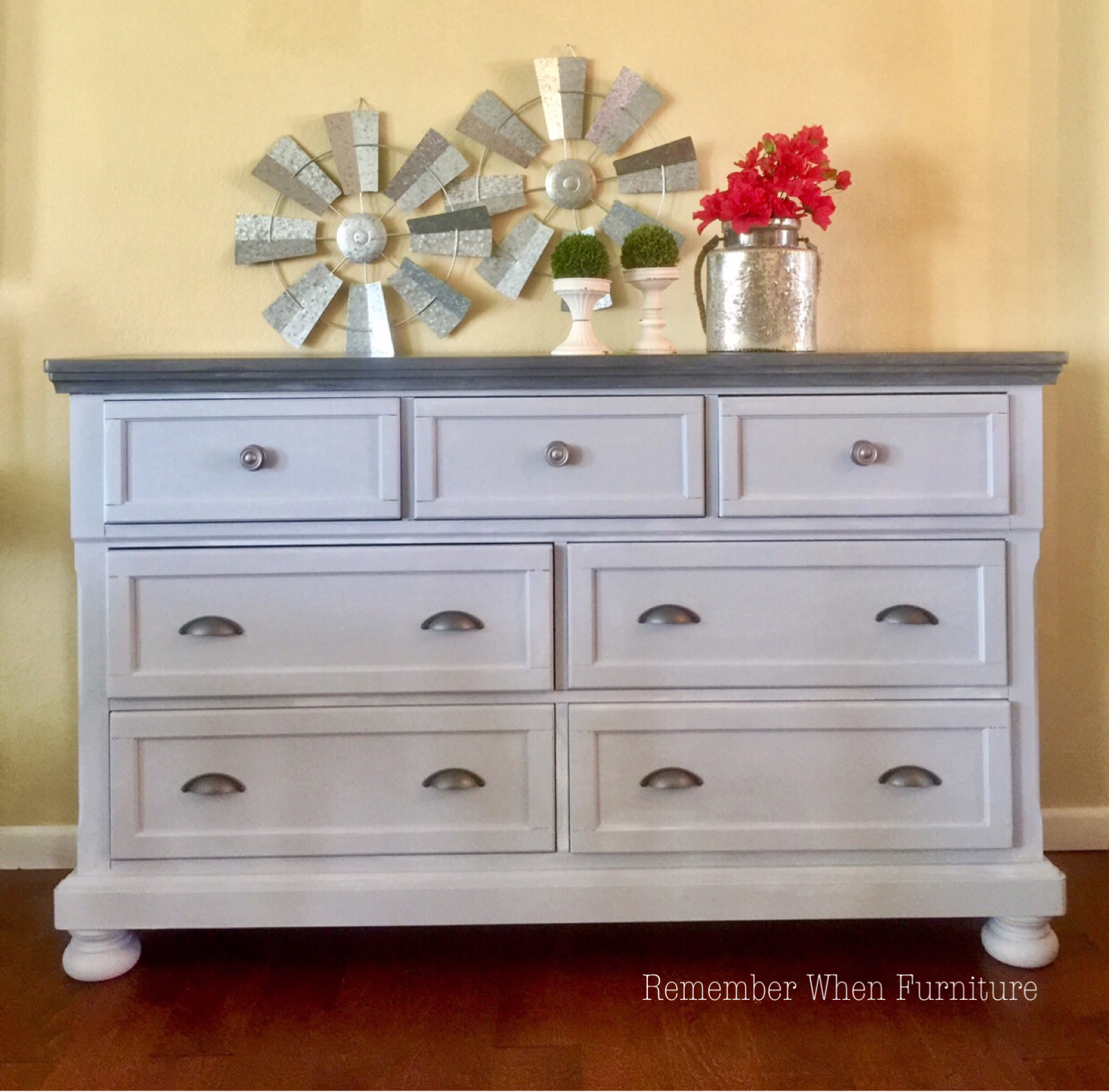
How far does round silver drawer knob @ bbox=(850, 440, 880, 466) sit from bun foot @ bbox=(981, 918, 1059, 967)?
762mm

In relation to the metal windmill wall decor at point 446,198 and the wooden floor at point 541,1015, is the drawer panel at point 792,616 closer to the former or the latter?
the wooden floor at point 541,1015

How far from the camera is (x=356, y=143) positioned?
2104mm

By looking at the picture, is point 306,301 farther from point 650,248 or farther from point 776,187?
point 776,187

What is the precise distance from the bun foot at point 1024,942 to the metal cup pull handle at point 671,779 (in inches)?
21.7

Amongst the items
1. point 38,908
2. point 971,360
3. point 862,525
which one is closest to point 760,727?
point 862,525

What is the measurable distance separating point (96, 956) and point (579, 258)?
138 centimetres

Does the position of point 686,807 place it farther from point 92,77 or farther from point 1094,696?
point 92,77

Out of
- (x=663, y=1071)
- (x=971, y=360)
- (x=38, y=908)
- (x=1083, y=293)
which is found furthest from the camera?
(x=1083, y=293)

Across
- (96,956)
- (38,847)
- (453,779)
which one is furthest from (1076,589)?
(38,847)

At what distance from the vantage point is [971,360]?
1.63m

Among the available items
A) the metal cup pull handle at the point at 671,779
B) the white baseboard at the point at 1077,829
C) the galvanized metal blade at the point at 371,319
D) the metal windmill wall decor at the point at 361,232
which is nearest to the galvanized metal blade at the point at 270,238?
the metal windmill wall decor at the point at 361,232

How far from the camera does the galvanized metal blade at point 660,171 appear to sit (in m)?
2.11

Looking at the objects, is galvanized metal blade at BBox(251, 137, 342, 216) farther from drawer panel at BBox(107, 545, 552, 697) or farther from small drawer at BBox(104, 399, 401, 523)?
drawer panel at BBox(107, 545, 552, 697)

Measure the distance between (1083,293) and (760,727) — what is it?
45.8 inches
